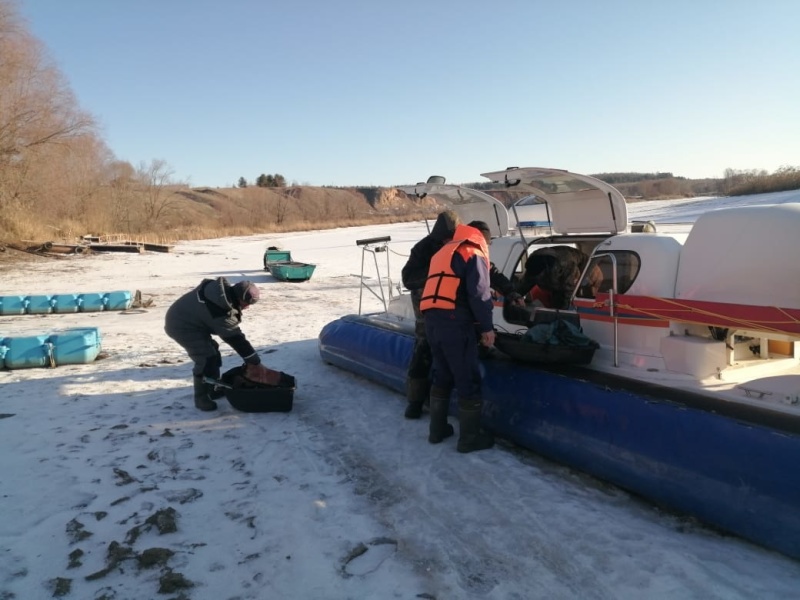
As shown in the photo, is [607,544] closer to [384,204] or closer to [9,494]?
[9,494]

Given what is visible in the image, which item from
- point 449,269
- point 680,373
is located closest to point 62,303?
point 449,269

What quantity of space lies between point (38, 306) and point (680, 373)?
11.2 meters

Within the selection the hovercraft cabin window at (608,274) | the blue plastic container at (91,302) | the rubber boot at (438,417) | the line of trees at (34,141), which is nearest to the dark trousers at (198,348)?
the rubber boot at (438,417)

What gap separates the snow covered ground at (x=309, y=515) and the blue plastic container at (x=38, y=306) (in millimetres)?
5588

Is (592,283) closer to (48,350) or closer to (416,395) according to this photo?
(416,395)

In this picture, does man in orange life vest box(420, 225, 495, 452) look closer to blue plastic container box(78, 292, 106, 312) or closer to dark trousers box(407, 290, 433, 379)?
dark trousers box(407, 290, 433, 379)

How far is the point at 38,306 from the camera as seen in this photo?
426 inches

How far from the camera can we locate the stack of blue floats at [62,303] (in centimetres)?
1080

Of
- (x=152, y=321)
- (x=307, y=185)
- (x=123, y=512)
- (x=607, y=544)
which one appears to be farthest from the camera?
(x=307, y=185)

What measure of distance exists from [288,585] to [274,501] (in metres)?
0.91

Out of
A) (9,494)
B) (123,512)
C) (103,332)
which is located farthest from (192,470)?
(103,332)

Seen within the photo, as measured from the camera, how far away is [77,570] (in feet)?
9.45

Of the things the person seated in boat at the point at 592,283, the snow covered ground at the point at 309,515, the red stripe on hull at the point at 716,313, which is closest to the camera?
the snow covered ground at the point at 309,515

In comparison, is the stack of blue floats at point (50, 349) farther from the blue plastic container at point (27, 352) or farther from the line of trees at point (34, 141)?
the line of trees at point (34, 141)
